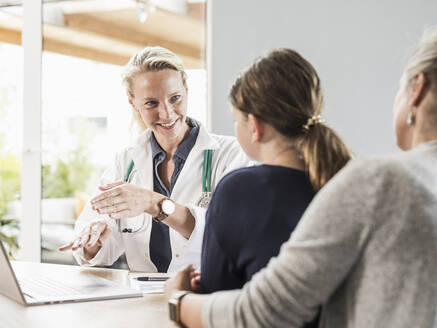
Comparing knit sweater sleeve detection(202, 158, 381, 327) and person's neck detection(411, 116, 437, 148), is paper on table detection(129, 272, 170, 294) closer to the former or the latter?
knit sweater sleeve detection(202, 158, 381, 327)

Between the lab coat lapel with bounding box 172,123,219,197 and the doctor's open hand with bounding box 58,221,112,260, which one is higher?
the lab coat lapel with bounding box 172,123,219,197

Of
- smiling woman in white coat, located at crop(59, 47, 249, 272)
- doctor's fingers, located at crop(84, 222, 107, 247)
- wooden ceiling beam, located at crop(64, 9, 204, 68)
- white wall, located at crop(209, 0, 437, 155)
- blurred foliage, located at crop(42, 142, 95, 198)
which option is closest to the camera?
doctor's fingers, located at crop(84, 222, 107, 247)

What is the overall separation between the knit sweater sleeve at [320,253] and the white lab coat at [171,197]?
1.10 metres

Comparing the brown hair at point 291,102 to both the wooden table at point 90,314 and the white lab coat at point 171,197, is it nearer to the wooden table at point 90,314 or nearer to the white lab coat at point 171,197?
the wooden table at point 90,314

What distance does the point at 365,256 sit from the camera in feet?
2.58

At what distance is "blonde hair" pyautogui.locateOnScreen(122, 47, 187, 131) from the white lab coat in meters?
0.25

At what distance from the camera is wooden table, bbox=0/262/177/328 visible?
3.76ft

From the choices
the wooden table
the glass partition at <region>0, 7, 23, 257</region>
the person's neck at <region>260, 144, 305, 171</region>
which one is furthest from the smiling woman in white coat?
the glass partition at <region>0, 7, 23, 257</region>

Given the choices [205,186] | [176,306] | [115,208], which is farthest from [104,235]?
[176,306]

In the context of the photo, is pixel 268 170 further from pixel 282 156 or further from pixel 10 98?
pixel 10 98

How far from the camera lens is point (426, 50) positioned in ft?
2.92

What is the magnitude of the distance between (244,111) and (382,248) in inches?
18.2

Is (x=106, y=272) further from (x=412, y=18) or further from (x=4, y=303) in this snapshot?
(x=412, y=18)

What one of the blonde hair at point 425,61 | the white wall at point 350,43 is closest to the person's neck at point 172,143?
the white wall at point 350,43
